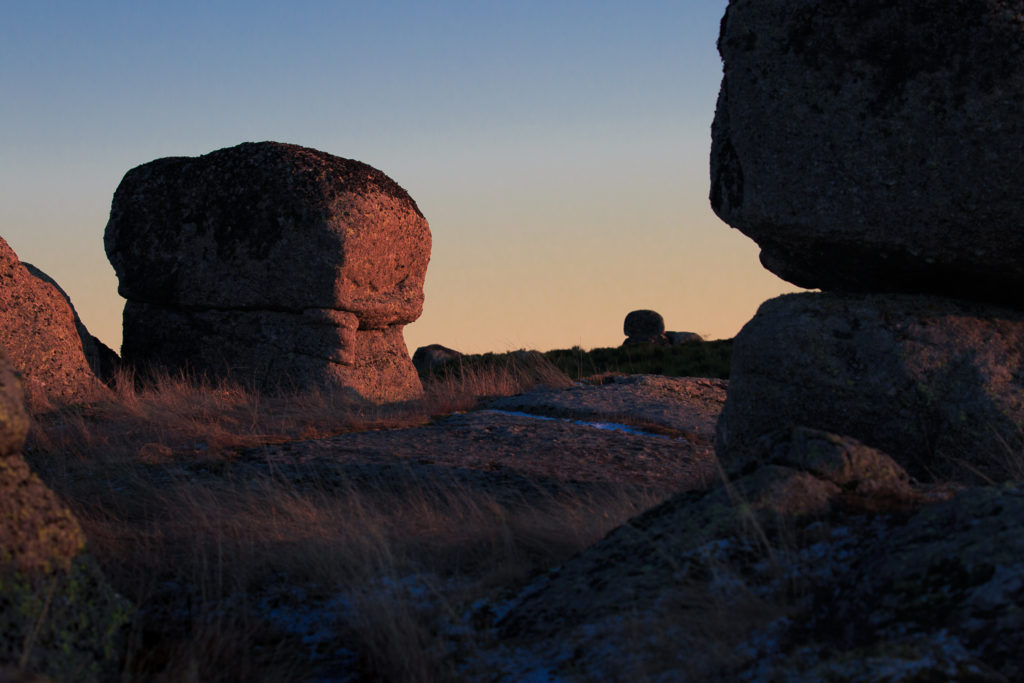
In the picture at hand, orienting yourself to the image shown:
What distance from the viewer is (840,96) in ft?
18.8

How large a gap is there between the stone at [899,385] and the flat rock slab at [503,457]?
84cm

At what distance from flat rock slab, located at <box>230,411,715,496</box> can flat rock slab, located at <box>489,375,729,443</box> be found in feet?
2.78

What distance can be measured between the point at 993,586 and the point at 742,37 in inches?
155

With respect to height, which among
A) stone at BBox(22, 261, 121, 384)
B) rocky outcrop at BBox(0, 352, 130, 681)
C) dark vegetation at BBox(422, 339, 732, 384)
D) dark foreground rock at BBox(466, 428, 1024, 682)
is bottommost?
dark foreground rock at BBox(466, 428, 1024, 682)

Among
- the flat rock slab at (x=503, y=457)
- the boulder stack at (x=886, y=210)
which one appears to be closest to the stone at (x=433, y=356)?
the flat rock slab at (x=503, y=457)

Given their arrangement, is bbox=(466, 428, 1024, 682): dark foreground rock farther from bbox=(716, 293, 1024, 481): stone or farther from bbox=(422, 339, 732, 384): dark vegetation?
bbox=(422, 339, 732, 384): dark vegetation

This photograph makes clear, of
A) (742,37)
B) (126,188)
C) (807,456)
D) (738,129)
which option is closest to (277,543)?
(807,456)

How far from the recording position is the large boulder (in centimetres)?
1157

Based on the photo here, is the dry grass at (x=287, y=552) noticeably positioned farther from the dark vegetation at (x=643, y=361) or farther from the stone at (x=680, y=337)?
the stone at (x=680, y=337)

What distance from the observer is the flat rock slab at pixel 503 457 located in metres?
7.25

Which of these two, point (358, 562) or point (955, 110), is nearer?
point (358, 562)

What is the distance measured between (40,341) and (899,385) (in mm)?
9030

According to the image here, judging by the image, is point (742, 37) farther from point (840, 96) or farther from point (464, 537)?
point (464, 537)

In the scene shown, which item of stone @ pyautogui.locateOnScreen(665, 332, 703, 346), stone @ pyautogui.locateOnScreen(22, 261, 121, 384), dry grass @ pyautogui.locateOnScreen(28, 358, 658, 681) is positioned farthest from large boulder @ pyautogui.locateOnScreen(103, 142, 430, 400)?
stone @ pyautogui.locateOnScreen(665, 332, 703, 346)
